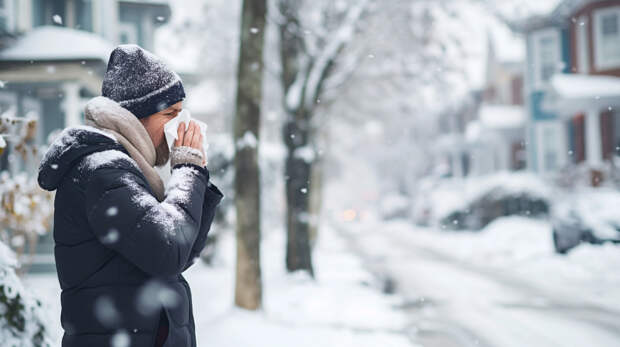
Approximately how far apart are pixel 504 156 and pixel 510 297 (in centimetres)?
2531

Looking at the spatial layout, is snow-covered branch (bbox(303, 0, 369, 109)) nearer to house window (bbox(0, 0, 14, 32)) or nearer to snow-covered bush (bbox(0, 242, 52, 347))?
house window (bbox(0, 0, 14, 32))

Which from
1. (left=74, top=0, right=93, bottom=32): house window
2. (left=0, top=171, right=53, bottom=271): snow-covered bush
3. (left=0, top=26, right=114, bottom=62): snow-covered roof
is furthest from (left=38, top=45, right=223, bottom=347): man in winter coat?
(left=74, top=0, right=93, bottom=32): house window

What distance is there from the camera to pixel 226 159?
48.0 ft

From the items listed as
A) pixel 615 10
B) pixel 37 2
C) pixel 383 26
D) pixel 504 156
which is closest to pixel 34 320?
pixel 383 26

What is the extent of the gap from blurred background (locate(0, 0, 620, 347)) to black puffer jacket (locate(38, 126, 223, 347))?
0.40 ft

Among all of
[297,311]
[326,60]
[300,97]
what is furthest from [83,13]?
[297,311]

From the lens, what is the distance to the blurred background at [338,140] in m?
7.18

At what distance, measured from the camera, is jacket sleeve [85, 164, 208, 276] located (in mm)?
Answer: 1813

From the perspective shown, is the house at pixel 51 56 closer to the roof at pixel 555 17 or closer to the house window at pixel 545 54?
the roof at pixel 555 17

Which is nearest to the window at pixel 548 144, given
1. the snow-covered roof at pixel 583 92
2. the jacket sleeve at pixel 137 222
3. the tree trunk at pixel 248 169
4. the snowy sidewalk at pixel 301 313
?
the snow-covered roof at pixel 583 92

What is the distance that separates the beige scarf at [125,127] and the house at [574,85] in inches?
694

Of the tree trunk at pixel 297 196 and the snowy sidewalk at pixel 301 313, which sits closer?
the snowy sidewalk at pixel 301 313

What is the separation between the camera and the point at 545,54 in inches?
1019

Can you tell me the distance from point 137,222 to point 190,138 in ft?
1.42
